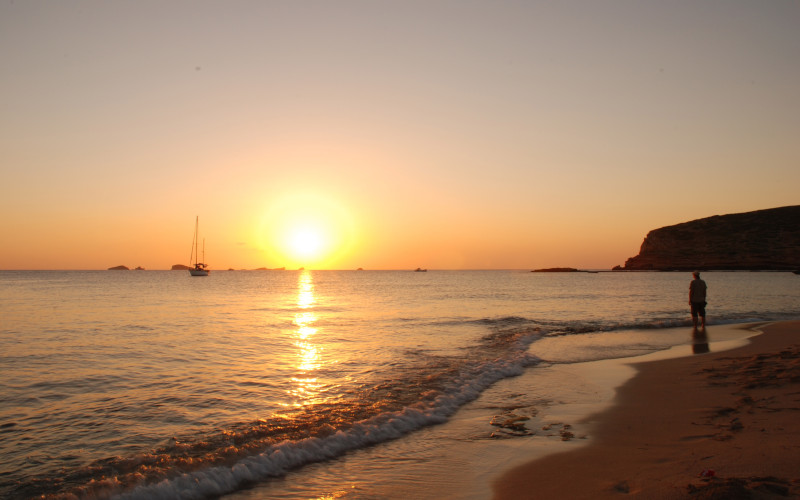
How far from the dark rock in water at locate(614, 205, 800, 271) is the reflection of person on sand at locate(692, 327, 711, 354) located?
117m

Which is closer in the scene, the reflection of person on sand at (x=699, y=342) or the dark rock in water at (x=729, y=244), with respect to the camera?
the reflection of person on sand at (x=699, y=342)

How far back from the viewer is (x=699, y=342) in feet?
61.2

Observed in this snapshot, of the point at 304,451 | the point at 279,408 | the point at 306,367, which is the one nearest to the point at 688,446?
the point at 304,451

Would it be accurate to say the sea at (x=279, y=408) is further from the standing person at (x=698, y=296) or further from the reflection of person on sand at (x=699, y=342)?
the standing person at (x=698, y=296)

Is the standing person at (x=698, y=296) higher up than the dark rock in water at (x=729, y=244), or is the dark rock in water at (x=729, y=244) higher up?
the dark rock in water at (x=729, y=244)

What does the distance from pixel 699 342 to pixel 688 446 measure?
1394 centimetres

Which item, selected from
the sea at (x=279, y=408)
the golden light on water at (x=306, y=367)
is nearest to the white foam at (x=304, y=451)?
the sea at (x=279, y=408)

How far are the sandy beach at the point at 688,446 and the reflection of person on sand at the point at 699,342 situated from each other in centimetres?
490

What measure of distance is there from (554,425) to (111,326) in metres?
23.6

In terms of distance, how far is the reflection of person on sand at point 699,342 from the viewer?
16.4 meters

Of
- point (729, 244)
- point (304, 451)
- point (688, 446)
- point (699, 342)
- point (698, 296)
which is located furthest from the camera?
point (729, 244)

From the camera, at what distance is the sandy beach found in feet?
17.5

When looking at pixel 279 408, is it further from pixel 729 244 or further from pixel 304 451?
pixel 729 244

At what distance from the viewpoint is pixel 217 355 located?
54.6ft
